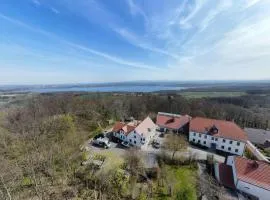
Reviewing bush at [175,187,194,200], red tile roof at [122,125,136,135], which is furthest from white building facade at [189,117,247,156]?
bush at [175,187,194,200]

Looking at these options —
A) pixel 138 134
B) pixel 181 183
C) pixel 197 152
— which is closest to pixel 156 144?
pixel 138 134

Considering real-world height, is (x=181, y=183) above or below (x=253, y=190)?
below

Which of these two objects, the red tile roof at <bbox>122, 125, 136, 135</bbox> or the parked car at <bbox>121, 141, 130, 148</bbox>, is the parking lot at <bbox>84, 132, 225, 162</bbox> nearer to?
the parked car at <bbox>121, 141, 130, 148</bbox>

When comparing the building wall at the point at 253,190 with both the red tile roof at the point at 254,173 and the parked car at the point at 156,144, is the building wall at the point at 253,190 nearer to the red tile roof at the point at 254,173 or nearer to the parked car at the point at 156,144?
the red tile roof at the point at 254,173

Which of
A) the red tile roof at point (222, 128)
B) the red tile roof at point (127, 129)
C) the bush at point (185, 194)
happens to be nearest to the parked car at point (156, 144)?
the red tile roof at point (127, 129)

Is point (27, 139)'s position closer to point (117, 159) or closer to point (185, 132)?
point (117, 159)

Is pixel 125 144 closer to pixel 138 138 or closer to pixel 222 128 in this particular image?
pixel 138 138
